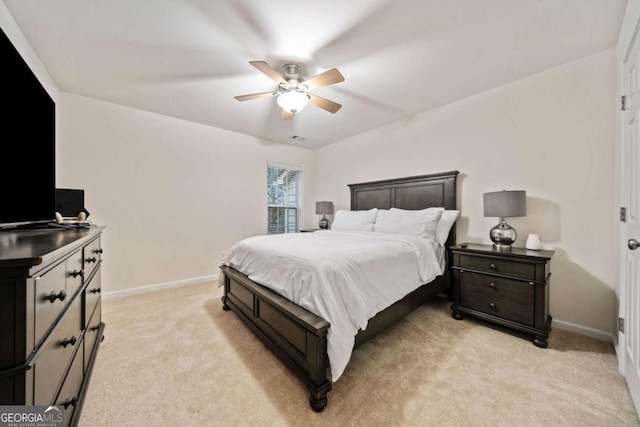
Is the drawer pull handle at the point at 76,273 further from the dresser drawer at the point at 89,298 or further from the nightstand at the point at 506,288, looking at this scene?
the nightstand at the point at 506,288

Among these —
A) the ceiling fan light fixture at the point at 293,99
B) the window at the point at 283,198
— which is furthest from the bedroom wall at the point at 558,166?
the window at the point at 283,198

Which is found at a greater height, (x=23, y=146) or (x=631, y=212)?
(x=23, y=146)

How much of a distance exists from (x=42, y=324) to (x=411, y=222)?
3.02 meters

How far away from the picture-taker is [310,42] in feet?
6.47

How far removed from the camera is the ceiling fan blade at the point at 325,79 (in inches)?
77.4

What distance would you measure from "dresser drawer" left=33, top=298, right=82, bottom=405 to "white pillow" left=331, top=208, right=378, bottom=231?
302 cm

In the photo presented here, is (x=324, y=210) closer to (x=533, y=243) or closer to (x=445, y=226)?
(x=445, y=226)

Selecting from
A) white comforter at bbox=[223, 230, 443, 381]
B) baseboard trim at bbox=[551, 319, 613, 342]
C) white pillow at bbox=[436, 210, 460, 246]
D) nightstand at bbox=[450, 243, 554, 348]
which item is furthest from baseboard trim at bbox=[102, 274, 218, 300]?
baseboard trim at bbox=[551, 319, 613, 342]

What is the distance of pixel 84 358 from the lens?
4.74 feet

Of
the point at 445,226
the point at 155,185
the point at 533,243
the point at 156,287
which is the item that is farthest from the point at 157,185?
the point at 533,243

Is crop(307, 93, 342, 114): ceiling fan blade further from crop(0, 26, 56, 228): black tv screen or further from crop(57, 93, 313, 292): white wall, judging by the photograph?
crop(57, 93, 313, 292): white wall

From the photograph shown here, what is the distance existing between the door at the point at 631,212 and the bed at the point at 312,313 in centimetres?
128

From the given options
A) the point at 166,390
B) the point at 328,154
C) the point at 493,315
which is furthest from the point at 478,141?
the point at 166,390

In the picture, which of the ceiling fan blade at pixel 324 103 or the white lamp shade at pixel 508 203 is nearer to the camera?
the white lamp shade at pixel 508 203
